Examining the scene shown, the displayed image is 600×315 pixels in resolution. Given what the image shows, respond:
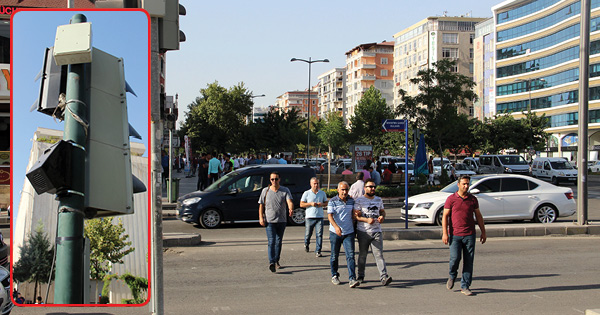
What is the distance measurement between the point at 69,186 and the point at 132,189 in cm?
20

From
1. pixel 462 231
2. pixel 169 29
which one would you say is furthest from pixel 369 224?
pixel 169 29

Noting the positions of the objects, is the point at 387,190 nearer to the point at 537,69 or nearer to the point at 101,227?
the point at 101,227

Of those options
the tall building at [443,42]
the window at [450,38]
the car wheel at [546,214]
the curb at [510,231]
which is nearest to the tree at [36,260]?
the curb at [510,231]

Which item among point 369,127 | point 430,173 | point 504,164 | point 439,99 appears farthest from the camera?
point 369,127

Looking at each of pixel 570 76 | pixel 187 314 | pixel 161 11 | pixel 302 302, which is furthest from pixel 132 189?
pixel 570 76

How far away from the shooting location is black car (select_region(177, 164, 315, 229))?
15805mm

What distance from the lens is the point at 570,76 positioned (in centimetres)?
6725

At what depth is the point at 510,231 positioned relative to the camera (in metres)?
14.1

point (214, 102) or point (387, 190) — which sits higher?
point (214, 102)

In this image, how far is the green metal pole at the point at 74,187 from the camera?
1.80 metres

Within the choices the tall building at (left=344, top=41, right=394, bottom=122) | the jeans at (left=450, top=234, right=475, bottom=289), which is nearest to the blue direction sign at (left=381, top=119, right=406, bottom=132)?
the jeans at (left=450, top=234, right=475, bottom=289)

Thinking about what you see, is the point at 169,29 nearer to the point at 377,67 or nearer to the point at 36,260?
the point at 36,260

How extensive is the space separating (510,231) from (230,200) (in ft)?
24.4

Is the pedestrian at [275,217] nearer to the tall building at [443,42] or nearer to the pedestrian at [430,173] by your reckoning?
the pedestrian at [430,173]
